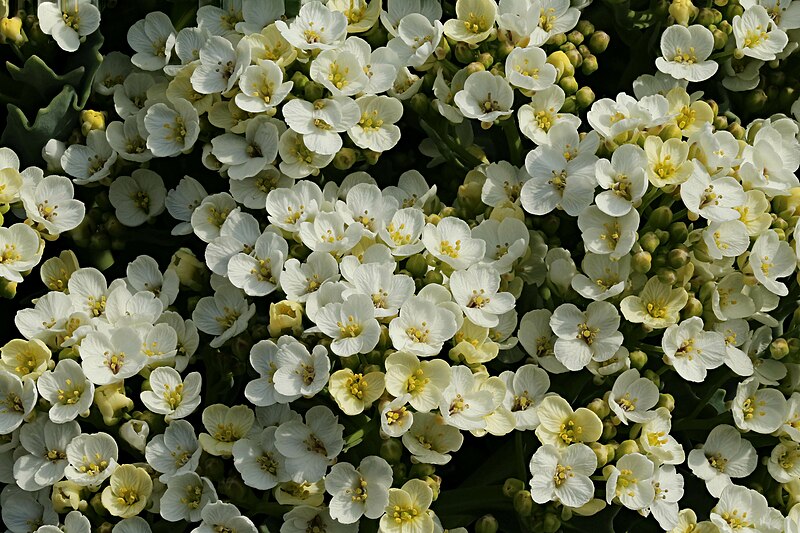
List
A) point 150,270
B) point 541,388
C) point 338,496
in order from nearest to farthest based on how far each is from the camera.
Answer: point 338,496, point 541,388, point 150,270

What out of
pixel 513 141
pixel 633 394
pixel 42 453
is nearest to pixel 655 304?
pixel 633 394

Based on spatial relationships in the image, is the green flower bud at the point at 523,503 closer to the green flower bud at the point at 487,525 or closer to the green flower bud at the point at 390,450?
the green flower bud at the point at 487,525

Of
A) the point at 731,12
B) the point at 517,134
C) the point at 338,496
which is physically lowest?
the point at 338,496

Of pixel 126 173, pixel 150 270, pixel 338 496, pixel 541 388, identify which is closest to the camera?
pixel 338 496

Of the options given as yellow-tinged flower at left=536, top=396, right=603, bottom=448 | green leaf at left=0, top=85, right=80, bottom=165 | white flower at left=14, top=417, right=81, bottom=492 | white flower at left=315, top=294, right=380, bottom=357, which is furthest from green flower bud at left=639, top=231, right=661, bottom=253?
green leaf at left=0, top=85, right=80, bottom=165

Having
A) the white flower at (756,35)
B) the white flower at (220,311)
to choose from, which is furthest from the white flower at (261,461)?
the white flower at (756,35)

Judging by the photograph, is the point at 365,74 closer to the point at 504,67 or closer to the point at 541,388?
the point at 504,67

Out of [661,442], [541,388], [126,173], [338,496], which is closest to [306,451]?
[338,496]

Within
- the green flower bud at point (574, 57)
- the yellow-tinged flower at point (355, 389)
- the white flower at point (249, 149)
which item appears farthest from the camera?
the green flower bud at point (574, 57)
